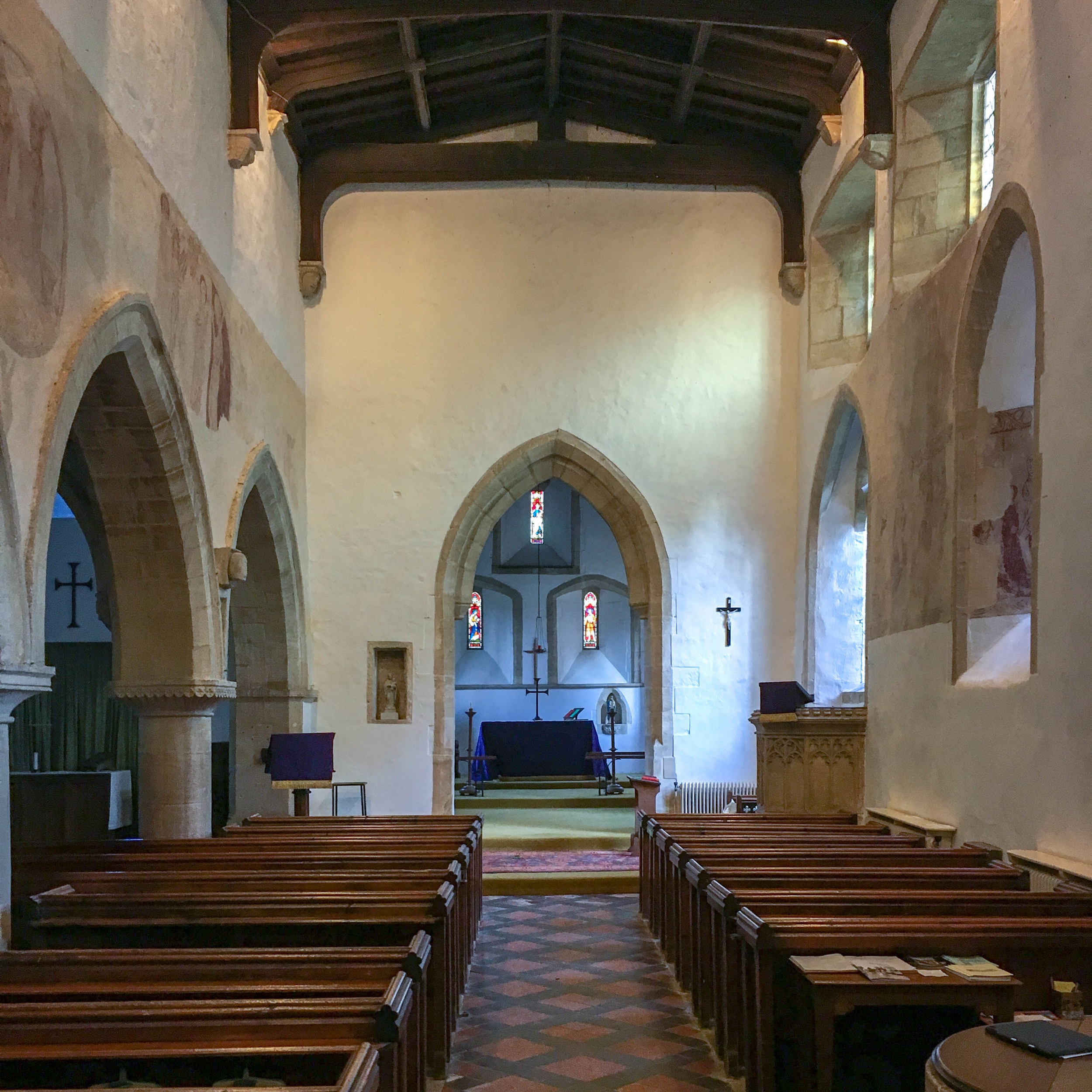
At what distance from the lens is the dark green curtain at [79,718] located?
13406 millimetres

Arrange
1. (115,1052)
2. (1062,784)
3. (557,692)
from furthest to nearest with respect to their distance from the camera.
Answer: (557,692)
(1062,784)
(115,1052)

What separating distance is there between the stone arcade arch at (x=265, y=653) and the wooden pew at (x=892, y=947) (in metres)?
7.26

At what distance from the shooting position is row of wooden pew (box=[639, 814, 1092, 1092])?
3869mm

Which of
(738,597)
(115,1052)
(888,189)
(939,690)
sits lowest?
(115,1052)

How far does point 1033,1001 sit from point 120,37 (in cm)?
621

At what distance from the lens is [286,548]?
10.9m

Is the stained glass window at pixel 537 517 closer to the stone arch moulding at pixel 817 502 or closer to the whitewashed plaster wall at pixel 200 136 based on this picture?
the whitewashed plaster wall at pixel 200 136

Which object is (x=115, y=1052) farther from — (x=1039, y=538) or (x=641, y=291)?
(x=641, y=291)

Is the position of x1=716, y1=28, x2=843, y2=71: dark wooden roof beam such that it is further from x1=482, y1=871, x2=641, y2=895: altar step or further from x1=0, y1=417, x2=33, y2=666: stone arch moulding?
x1=0, y1=417, x2=33, y2=666: stone arch moulding

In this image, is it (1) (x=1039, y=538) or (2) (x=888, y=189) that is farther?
(2) (x=888, y=189)

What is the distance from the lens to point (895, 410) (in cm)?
839

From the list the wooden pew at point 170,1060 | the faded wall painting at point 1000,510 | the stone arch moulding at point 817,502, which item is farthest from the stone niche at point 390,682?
the wooden pew at point 170,1060

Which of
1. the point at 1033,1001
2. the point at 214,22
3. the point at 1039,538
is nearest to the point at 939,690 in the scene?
the point at 1039,538

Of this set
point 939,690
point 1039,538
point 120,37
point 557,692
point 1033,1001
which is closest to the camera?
point 1033,1001
